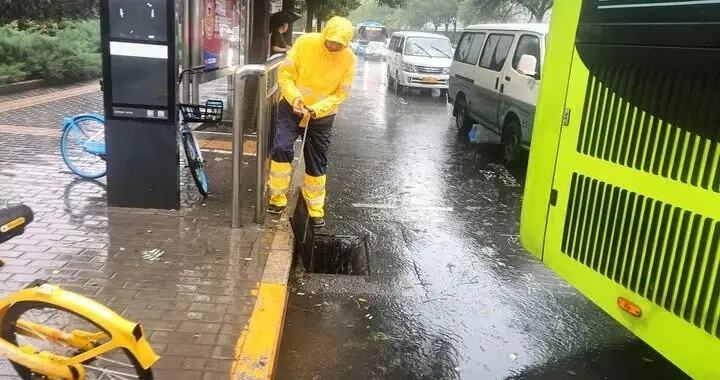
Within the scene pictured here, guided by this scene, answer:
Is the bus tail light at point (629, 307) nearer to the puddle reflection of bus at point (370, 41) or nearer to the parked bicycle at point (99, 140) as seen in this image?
the parked bicycle at point (99, 140)

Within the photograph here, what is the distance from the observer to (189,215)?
5.58m

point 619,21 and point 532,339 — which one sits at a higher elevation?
point 619,21

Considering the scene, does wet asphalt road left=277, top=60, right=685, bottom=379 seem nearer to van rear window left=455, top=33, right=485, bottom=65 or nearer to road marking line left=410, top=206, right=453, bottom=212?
road marking line left=410, top=206, right=453, bottom=212

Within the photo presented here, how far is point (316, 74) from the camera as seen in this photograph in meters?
5.71

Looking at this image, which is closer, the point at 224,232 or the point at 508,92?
the point at 224,232

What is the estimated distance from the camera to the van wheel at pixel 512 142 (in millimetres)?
9242

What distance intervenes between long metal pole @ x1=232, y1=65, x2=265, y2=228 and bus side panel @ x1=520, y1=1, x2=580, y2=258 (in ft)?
7.69

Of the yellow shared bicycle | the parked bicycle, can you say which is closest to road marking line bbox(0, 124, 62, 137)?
the parked bicycle

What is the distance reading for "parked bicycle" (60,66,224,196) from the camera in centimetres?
584

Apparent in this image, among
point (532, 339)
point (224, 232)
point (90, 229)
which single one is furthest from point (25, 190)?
point (532, 339)

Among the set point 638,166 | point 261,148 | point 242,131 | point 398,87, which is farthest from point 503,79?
point 398,87

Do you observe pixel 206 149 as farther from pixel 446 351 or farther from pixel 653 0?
pixel 653 0

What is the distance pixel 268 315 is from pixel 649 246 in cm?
223

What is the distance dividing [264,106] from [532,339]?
294 cm
